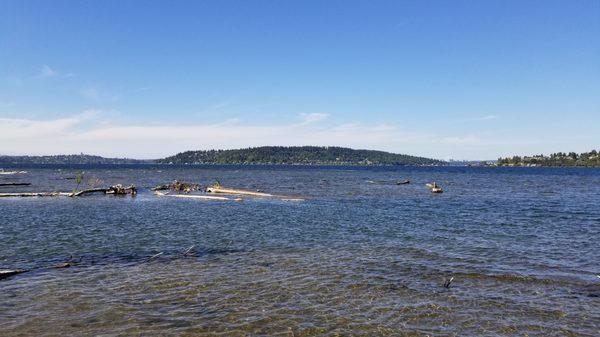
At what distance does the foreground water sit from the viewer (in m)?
15.1

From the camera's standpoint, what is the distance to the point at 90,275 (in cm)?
2075

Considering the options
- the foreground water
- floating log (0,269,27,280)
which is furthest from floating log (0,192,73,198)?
floating log (0,269,27,280)

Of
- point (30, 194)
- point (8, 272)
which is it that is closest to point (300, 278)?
point (8, 272)

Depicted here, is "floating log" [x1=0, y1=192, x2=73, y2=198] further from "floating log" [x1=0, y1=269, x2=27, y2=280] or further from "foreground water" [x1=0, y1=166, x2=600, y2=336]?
"floating log" [x1=0, y1=269, x2=27, y2=280]

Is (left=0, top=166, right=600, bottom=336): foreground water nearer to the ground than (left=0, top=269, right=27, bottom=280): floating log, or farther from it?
nearer to the ground

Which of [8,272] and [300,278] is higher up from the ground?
[8,272]

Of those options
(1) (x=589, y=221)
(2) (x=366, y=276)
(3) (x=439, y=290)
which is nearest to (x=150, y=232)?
(2) (x=366, y=276)

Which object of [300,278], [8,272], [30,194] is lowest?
[300,278]

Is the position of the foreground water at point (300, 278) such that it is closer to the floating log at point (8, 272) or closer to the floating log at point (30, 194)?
the floating log at point (8, 272)

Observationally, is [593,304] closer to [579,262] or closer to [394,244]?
[579,262]

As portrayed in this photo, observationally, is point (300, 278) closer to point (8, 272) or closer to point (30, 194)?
point (8, 272)

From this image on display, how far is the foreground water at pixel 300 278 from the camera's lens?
49.4 feet

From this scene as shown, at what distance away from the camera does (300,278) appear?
2055 centimetres

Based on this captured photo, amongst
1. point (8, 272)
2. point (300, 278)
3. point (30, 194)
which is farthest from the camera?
point (30, 194)
